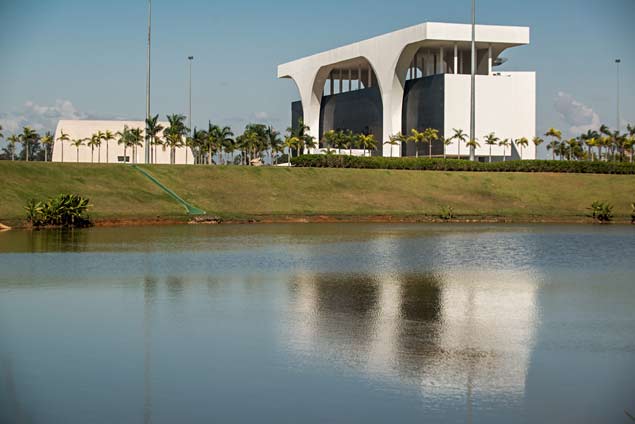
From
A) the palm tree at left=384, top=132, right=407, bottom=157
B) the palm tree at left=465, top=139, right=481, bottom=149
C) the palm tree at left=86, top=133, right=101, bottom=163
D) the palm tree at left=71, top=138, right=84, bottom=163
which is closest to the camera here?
the palm tree at left=465, top=139, right=481, bottom=149

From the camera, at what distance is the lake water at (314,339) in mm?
11141

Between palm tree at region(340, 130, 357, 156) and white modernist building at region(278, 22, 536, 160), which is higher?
white modernist building at region(278, 22, 536, 160)

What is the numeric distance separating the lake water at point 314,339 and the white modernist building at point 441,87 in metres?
70.4

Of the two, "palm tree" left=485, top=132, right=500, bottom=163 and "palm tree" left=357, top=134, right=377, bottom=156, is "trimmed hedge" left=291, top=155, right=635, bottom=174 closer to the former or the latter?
"palm tree" left=485, top=132, right=500, bottom=163

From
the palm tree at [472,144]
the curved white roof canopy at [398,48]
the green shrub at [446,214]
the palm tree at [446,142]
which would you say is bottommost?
the green shrub at [446,214]

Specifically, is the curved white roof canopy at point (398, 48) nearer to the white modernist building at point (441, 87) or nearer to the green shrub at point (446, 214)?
the white modernist building at point (441, 87)

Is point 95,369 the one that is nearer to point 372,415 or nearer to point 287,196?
point 372,415

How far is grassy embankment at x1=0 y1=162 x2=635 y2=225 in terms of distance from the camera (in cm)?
5859

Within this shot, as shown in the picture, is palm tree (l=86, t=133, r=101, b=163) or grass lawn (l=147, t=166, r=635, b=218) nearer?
grass lawn (l=147, t=166, r=635, b=218)

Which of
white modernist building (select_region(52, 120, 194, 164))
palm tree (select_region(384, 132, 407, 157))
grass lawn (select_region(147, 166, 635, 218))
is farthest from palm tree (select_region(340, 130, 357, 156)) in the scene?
white modernist building (select_region(52, 120, 194, 164))

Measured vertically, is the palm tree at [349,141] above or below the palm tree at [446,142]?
above

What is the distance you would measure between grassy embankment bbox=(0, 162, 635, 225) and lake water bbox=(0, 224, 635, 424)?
1133 inches

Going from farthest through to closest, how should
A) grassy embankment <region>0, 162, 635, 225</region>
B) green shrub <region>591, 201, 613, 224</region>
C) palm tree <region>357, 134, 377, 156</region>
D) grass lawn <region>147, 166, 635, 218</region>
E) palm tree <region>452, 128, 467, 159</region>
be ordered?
1. palm tree <region>357, 134, 377, 156</region>
2. palm tree <region>452, 128, 467, 159</region>
3. grass lawn <region>147, 166, 635, 218</region>
4. green shrub <region>591, 201, 613, 224</region>
5. grassy embankment <region>0, 162, 635, 225</region>

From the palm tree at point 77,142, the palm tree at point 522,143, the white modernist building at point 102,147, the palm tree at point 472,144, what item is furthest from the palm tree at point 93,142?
the palm tree at point 522,143
